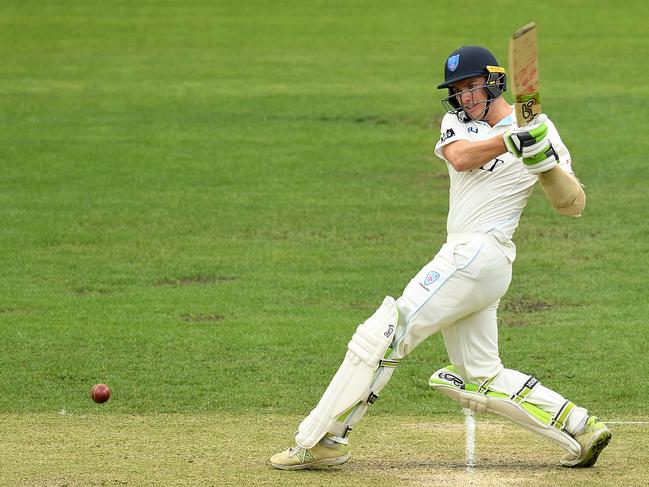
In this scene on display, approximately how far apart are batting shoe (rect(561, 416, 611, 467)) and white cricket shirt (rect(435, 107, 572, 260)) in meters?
1.04

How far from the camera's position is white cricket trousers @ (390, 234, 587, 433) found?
6770 mm

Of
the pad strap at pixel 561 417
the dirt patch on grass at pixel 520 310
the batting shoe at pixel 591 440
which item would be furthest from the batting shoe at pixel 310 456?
the dirt patch on grass at pixel 520 310

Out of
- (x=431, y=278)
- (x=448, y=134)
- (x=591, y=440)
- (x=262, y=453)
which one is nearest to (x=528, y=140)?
(x=448, y=134)

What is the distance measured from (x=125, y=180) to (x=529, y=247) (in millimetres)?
5968

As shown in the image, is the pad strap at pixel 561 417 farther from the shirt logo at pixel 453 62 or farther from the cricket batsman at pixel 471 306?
the shirt logo at pixel 453 62

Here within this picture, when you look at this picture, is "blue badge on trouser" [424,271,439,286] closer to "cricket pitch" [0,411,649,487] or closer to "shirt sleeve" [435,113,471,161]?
"shirt sleeve" [435,113,471,161]

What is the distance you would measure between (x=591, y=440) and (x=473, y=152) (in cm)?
173

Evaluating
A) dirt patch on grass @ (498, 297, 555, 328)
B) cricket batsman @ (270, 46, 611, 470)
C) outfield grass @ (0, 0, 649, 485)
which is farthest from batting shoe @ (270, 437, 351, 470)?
dirt patch on grass @ (498, 297, 555, 328)

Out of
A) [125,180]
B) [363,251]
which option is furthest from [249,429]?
[125,180]

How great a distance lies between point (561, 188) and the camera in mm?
6676

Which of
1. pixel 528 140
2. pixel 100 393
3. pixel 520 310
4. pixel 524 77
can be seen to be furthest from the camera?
pixel 520 310

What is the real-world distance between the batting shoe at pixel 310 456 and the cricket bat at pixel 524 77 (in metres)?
2.06

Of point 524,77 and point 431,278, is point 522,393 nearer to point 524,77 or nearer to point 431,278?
point 431,278

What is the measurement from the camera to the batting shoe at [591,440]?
22.7 feet
